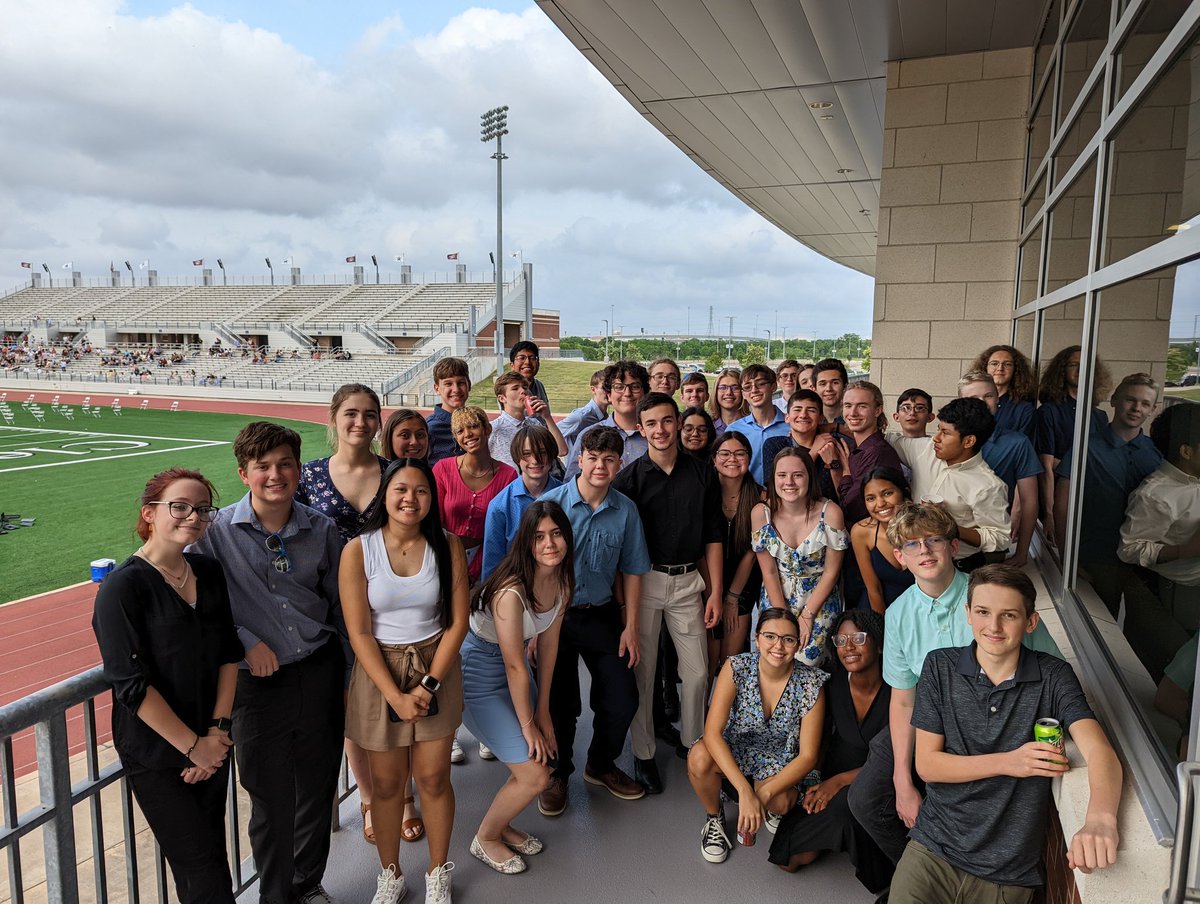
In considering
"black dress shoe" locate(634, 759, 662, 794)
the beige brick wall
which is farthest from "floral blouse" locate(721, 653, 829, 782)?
the beige brick wall

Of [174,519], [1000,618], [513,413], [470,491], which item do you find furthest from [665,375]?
[174,519]

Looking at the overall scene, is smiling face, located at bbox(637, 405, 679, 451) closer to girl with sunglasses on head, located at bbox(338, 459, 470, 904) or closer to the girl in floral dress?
the girl in floral dress

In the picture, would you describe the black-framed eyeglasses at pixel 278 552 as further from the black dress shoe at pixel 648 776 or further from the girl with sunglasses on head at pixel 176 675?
the black dress shoe at pixel 648 776

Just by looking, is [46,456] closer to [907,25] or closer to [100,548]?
[100,548]

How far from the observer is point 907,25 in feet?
17.1

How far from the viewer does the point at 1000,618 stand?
6.98 ft

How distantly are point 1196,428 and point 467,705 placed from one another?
2.62 metres

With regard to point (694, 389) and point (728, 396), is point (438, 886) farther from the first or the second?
point (728, 396)

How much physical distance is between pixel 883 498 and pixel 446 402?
246 cm

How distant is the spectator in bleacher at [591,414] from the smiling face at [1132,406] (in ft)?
10.7

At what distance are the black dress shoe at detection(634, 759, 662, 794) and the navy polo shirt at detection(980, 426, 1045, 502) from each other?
6.68 ft

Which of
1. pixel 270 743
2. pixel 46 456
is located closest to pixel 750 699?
pixel 270 743

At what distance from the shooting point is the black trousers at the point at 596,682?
353 centimetres

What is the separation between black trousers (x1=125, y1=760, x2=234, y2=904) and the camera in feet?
7.45
